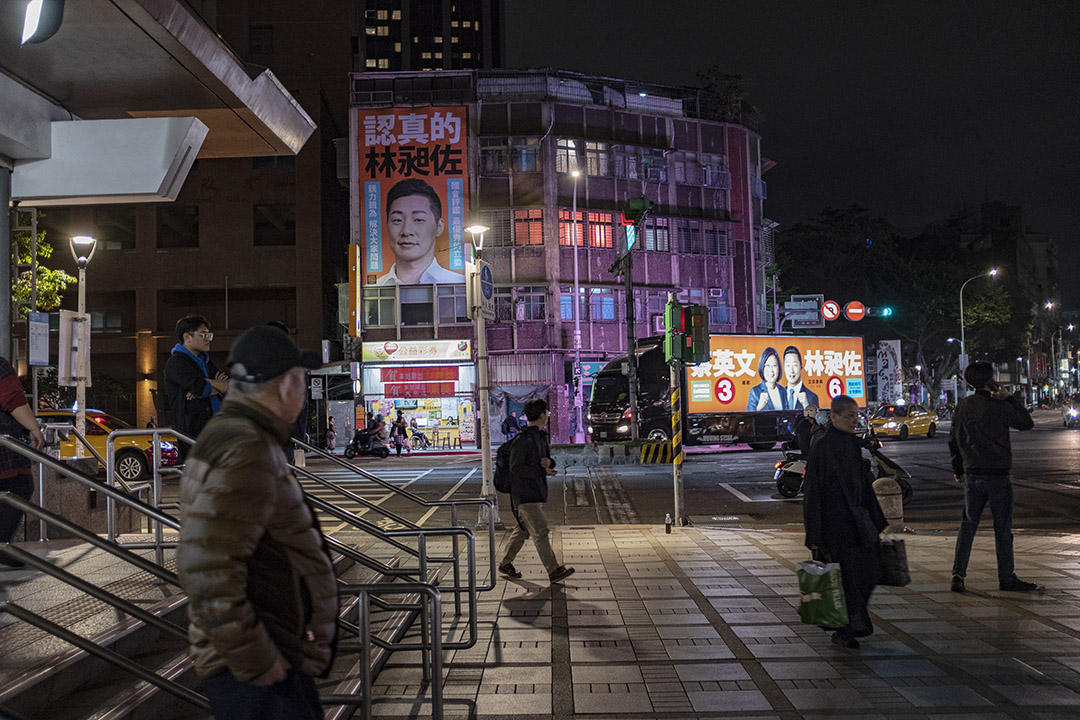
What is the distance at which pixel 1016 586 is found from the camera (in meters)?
7.86

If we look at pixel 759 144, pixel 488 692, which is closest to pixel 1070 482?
pixel 488 692

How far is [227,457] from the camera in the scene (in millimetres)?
2561

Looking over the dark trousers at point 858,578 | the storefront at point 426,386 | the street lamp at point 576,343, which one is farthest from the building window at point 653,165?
the dark trousers at point 858,578

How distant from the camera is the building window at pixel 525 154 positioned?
125 ft

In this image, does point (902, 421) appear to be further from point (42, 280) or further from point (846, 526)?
point (846, 526)

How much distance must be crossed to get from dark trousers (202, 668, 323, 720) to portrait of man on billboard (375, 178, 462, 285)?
35.1 m

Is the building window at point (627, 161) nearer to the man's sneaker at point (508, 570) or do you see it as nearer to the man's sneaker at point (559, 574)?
the man's sneaker at point (508, 570)

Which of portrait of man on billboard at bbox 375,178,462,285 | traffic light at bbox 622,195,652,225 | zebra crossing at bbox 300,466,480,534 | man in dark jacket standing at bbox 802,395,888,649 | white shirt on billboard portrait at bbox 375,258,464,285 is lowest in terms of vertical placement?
zebra crossing at bbox 300,466,480,534

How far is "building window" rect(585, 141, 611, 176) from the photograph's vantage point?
38719 millimetres

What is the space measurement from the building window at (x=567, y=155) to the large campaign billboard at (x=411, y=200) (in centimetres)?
408

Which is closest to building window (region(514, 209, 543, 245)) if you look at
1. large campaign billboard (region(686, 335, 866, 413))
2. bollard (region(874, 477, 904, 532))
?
large campaign billboard (region(686, 335, 866, 413))

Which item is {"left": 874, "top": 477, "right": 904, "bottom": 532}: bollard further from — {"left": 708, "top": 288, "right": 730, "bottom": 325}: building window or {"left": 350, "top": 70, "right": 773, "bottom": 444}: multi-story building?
{"left": 708, "top": 288, "right": 730, "bottom": 325}: building window

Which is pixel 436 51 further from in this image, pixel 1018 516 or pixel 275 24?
pixel 1018 516

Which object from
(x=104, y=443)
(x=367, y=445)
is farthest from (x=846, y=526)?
(x=367, y=445)
